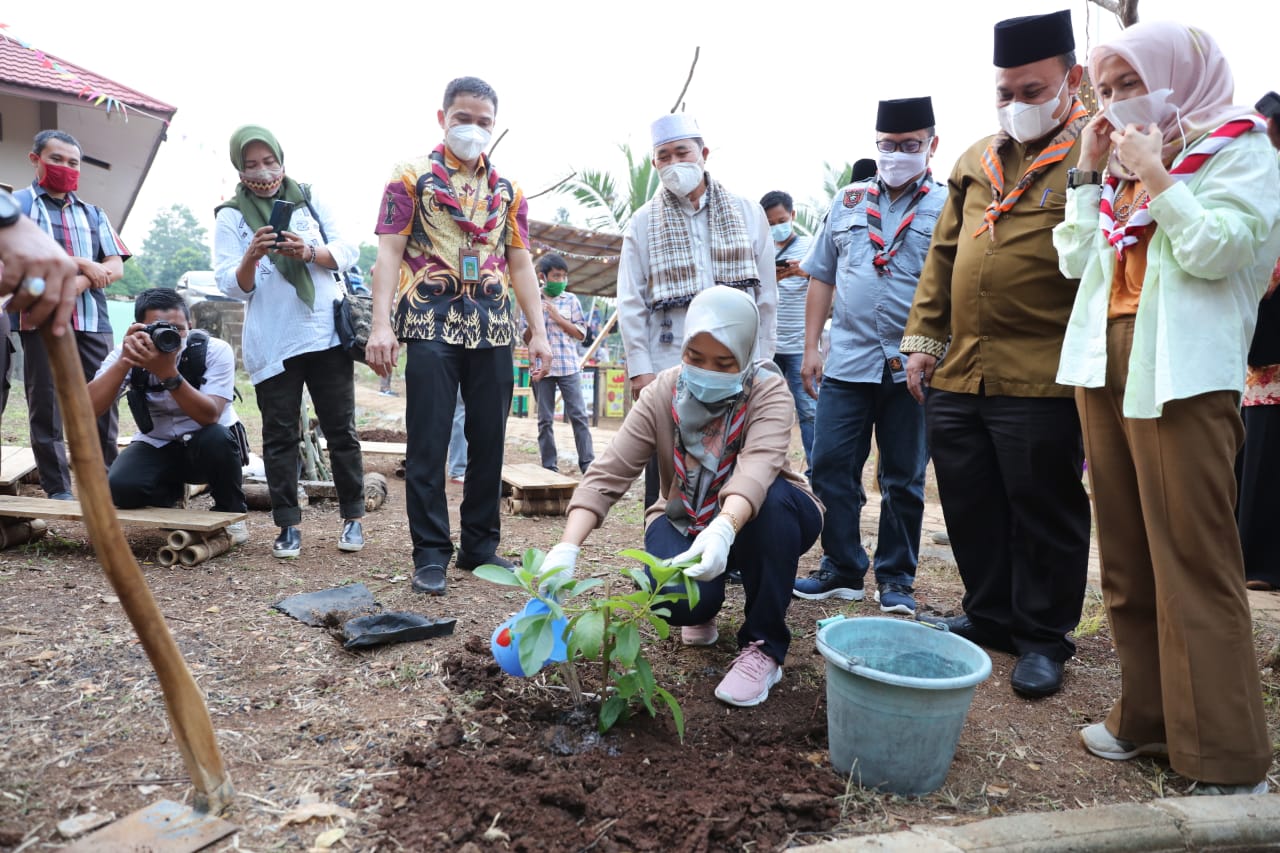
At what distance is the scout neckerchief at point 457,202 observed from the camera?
332cm

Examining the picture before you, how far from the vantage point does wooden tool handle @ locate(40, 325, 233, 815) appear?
1.50 m

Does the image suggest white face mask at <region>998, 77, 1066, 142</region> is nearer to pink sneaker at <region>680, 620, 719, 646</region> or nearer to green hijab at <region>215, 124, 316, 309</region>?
pink sneaker at <region>680, 620, 719, 646</region>

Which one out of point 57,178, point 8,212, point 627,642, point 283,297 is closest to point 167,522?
point 283,297

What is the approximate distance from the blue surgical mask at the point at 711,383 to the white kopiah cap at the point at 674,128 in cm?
131

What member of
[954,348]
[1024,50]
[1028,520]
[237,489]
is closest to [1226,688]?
[1028,520]

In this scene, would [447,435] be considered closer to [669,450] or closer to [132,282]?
[669,450]

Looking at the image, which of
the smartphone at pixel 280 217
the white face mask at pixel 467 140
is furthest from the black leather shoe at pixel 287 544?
the white face mask at pixel 467 140

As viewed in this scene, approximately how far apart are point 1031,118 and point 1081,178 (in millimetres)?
431

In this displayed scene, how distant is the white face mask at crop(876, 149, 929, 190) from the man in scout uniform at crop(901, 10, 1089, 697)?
0.45m

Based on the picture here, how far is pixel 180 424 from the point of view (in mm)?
3916

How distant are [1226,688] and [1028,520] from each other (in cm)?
76

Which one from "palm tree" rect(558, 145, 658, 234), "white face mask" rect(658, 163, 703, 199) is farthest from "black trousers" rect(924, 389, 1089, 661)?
"palm tree" rect(558, 145, 658, 234)

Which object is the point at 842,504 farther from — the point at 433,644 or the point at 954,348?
the point at 433,644

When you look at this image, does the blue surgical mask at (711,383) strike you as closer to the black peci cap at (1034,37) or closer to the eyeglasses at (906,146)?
the black peci cap at (1034,37)
